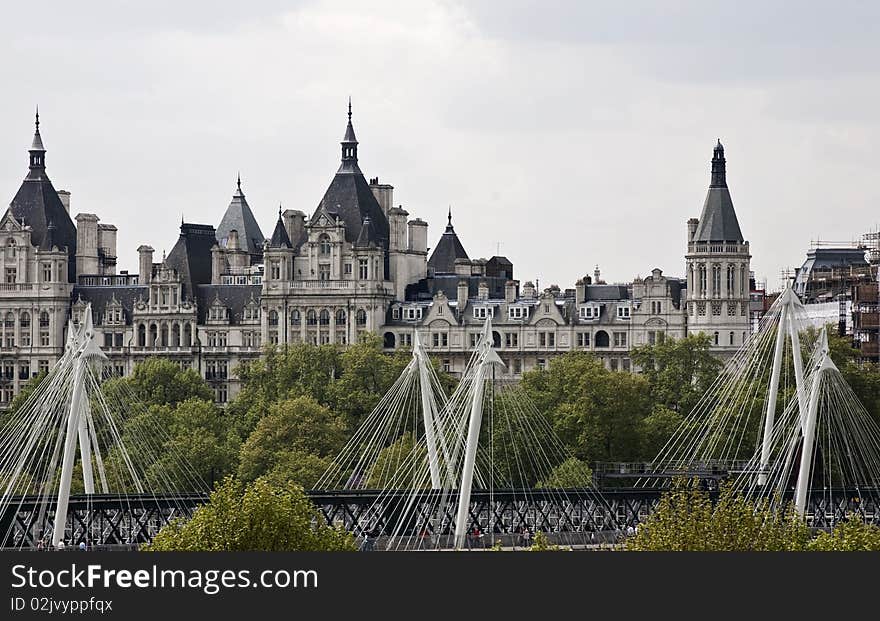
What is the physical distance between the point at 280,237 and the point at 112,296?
43.8 feet

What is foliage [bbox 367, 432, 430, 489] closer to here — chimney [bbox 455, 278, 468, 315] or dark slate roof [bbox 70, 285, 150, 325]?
chimney [bbox 455, 278, 468, 315]

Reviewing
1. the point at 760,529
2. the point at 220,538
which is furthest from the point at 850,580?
the point at 220,538

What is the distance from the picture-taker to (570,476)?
424ft

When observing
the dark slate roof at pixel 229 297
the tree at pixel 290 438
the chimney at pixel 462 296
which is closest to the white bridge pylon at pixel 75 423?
the tree at pixel 290 438

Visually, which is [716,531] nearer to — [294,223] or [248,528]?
[248,528]

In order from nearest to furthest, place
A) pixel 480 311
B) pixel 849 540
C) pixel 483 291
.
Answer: pixel 849 540 → pixel 480 311 → pixel 483 291

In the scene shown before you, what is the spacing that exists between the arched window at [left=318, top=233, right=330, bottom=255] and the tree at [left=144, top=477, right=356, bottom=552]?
9852 cm

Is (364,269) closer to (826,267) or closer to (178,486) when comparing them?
(826,267)

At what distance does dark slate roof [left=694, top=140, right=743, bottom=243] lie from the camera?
17725 centimetres

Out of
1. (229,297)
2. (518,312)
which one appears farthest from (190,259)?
(518,312)

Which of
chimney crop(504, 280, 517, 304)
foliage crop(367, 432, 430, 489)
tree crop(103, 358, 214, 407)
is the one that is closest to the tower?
chimney crop(504, 280, 517, 304)

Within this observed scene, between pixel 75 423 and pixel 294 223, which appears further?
pixel 294 223

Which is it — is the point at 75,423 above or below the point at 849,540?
above

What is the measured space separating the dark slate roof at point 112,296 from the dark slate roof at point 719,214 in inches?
1520
